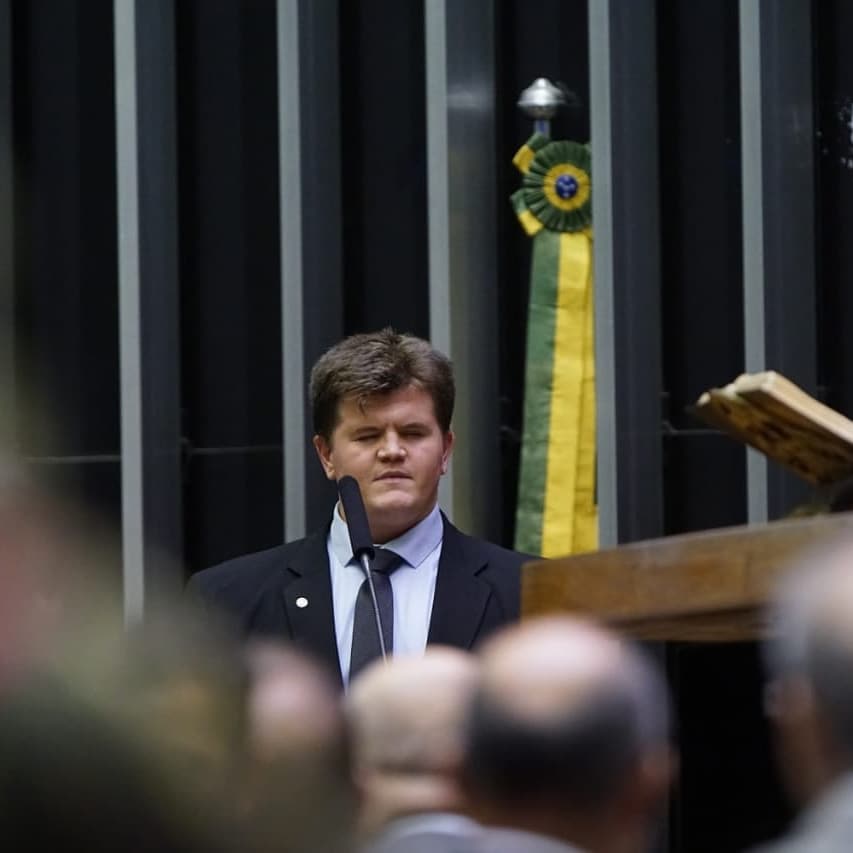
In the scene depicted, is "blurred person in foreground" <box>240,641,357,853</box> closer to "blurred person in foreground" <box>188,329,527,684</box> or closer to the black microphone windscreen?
the black microphone windscreen

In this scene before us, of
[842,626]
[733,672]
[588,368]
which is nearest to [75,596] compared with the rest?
[842,626]

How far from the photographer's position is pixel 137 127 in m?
6.30

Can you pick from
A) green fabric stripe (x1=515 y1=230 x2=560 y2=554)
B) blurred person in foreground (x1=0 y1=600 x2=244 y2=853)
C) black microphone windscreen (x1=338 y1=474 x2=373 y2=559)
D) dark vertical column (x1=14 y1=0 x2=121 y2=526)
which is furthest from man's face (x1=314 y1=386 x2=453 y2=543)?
blurred person in foreground (x1=0 y1=600 x2=244 y2=853)

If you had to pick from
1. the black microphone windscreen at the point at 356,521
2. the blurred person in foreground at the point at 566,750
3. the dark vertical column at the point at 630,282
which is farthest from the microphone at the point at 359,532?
the dark vertical column at the point at 630,282

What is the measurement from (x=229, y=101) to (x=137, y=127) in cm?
26

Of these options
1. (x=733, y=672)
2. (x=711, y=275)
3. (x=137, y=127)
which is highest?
(x=137, y=127)

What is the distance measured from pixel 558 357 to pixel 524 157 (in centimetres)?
54

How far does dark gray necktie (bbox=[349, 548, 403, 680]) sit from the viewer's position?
412cm

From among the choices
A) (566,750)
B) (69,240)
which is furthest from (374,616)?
(69,240)

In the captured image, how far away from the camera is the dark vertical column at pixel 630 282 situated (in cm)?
607

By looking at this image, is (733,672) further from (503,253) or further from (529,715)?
(503,253)

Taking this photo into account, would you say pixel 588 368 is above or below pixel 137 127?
below

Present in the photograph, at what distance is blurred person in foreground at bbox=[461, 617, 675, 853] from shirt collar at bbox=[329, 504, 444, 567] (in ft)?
7.92

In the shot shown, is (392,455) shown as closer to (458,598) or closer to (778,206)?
(458,598)
